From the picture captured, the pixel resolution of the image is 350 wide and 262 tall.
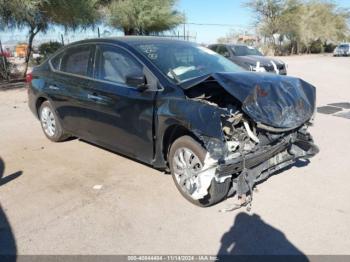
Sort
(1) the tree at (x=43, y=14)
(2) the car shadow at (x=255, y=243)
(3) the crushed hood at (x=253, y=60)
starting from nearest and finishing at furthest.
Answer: (2) the car shadow at (x=255, y=243) → (1) the tree at (x=43, y=14) → (3) the crushed hood at (x=253, y=60)

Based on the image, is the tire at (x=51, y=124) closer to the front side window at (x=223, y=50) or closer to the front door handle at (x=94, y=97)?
the front door handle at (x=94, y=97)

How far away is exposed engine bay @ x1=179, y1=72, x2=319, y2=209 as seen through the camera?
A: 3.87 metres

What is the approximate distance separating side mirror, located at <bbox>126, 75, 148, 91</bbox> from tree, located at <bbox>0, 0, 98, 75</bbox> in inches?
394

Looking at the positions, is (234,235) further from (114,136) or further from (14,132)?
(14,132)

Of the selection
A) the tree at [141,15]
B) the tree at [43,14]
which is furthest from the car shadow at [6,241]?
the tree at [141,15]

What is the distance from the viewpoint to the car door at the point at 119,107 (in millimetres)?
4621

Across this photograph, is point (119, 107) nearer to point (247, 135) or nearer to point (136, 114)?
point (136, 114)

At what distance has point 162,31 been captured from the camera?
91.0ft

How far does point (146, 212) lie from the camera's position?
412 cm

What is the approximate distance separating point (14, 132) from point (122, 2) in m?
18.4

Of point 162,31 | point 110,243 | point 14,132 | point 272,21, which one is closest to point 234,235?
point 110,243

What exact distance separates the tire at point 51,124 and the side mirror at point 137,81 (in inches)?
92.6

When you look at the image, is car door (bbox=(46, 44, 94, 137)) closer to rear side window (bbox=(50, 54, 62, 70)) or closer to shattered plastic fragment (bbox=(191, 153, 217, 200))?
rear side window (bbox=(50, 54, 62, 70))

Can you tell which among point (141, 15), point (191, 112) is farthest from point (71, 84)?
point (141, 15)
